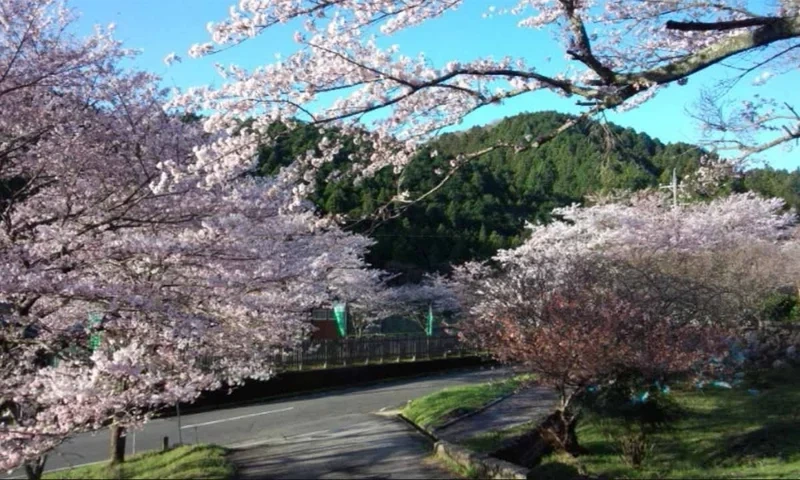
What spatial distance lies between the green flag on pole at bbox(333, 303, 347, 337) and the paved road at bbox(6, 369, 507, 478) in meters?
10.5

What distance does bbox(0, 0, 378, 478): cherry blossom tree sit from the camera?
6262 mm

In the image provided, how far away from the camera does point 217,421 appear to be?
57.9ft

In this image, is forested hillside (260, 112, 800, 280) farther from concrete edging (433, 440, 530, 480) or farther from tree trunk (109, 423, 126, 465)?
tree trunk (109, 423, 126, 465)

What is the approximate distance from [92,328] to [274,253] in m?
2.27

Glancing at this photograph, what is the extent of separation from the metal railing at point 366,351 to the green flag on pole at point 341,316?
2574 millimetres

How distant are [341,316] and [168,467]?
78.7 ft

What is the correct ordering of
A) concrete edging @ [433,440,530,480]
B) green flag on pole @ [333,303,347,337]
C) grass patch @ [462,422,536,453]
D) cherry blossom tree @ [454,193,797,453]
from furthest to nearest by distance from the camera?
green flag on pole @ [333,303,347,337], grass patch @ [462,422,536,453], cherry blossom tree @ [454,193,797,453], concrete edging @ [433,440,530,480]

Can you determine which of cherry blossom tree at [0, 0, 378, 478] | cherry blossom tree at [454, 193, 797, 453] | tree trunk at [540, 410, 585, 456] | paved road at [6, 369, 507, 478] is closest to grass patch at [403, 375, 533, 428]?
paved road at [6, 369, 507, 478]

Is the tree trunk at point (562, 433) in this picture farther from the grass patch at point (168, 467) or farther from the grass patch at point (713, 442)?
the grass patch at point (168, 467)

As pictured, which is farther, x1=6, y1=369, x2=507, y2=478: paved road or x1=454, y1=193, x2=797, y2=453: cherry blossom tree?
x1=6, y1=369, x2=507, y2=478: paved road

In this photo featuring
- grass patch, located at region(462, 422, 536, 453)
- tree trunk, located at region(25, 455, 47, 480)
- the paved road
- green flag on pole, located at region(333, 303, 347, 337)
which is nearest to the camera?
tree trunk, located at region(25, 455, 47, 480)

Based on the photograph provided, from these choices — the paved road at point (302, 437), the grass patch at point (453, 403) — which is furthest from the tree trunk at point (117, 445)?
the grass patch at point (453, 403)

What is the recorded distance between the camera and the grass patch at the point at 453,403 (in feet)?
46.5

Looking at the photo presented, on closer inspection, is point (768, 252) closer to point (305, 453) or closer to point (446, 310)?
point (305, 453)
